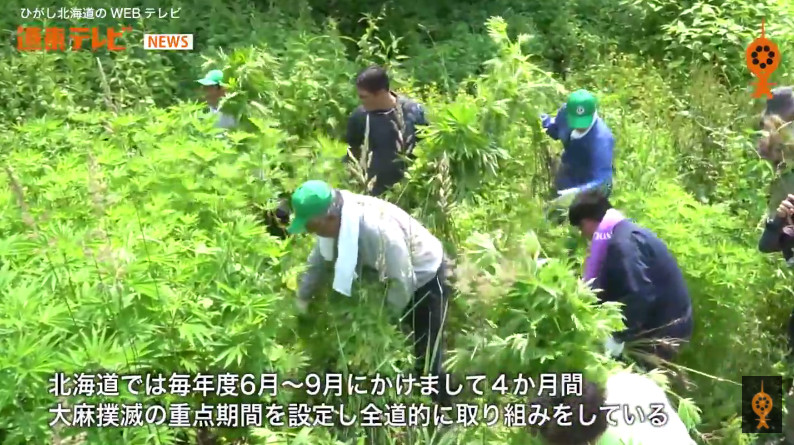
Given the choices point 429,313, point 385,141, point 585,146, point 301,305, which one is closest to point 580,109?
point 585,146

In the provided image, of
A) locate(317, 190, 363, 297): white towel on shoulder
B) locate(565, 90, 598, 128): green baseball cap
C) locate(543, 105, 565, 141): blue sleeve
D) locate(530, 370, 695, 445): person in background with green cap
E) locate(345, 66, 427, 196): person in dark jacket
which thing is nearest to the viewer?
locate(530, 370, 695, 445): person in background with green cap

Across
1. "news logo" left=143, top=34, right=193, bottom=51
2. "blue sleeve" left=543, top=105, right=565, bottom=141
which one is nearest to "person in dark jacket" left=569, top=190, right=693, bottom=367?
"blue sleeve" left=543, top=105, right=565, bottom=141

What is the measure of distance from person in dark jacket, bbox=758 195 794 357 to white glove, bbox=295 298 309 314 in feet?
6.27

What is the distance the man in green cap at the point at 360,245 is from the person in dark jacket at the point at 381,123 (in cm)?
123

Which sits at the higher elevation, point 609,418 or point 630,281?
point 630,281

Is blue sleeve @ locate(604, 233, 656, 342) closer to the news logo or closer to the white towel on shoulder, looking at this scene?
the white towel on shoulder

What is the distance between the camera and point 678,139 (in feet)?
18.0

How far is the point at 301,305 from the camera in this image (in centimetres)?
262

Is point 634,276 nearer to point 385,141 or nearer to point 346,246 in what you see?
point 346,246

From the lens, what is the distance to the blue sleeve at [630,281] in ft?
9.30

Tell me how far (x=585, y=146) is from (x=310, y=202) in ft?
6.09

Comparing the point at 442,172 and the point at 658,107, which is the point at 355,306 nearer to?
the point at 442,172

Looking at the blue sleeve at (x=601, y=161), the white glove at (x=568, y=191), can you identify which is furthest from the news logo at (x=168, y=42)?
the blue sleeve at (x=601, y=161)

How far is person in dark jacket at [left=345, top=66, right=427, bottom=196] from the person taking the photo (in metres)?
3.98
